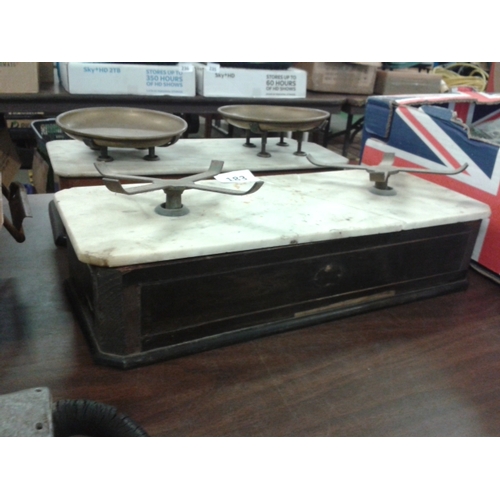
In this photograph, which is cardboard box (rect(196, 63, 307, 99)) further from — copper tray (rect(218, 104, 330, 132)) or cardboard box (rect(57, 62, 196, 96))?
copper tray (rect(218, 104, 330, 132))

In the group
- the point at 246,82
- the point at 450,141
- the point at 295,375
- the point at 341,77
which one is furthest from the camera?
the point at 341,77

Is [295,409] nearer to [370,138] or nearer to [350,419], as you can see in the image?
[350,419]

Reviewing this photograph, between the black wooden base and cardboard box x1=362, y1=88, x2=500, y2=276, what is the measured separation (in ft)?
0.33

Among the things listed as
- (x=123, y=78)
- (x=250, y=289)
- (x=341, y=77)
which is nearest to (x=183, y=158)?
(x=250, y=289)

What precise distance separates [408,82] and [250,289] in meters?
2.64

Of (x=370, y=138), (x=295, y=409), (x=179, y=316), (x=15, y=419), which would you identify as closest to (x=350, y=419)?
(x=295, y=409)

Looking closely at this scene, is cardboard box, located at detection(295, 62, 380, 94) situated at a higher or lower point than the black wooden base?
higher

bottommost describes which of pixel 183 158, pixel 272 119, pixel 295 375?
pixel 295 375

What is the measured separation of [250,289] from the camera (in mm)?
729

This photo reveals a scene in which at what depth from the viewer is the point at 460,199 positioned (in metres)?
0.93

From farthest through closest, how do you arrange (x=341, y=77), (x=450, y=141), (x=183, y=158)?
(x=341, y=77) → (x=183, y=158) → (x=450, y=141)

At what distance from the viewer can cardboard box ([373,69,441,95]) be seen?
2.92m

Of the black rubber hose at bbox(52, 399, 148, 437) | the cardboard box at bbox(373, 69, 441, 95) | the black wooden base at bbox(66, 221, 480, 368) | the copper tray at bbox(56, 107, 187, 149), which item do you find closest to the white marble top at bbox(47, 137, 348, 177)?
the copper tray at bbox(56, 107, 187, 149)

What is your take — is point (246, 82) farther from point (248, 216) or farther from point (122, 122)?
point (248, 216)
